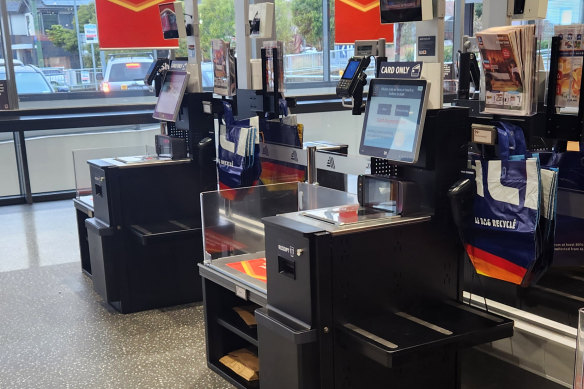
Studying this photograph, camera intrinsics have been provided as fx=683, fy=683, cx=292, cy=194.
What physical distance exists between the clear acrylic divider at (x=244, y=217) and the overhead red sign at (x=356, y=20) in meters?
4.99

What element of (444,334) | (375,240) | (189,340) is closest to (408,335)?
(444,334)

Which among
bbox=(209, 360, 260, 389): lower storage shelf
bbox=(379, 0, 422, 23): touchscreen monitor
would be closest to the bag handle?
bbox=(379, 0, 422, 23): touchscreen monitor

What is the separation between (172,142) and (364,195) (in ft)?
7.19

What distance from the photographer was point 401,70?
255cm

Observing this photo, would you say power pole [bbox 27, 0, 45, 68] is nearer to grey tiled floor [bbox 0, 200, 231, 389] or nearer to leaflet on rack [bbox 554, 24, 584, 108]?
grey tiled floor [bbox 0, 200, 231, 389]

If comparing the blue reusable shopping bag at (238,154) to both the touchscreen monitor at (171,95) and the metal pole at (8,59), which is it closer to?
the touchscreen monitor at (171,95)

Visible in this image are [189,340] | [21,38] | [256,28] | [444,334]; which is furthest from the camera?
[21,38]

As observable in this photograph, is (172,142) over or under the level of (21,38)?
under

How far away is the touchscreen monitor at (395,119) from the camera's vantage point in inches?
94.7

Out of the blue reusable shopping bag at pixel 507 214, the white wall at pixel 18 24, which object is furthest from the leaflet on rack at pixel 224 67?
the white wall at pixel 18 24

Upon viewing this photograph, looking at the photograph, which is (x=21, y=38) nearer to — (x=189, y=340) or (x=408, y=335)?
(x=189, y=340)

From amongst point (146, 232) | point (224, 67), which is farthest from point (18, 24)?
point (146, 232)

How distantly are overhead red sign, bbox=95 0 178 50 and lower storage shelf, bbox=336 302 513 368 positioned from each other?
5711 mm

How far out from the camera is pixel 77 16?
Result: 809 cm
